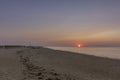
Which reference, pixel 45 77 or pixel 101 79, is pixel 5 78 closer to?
pixel 45 77

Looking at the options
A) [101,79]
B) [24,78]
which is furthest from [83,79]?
[24,78]

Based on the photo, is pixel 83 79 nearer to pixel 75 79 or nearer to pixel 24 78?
pixel 75 79

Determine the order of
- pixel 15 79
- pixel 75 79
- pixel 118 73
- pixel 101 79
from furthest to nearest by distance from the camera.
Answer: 1. pixel 118 73
2. pixel 101 79
3. pixel 75 79
4. pixel 15 79

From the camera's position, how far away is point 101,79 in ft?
46.7

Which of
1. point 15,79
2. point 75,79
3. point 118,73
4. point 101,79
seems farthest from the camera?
point 118,73

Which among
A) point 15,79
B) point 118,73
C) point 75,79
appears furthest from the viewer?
point 118,73

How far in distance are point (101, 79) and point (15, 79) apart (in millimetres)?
5372

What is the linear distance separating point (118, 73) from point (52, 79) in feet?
20.9

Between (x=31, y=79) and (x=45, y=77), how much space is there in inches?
40.0

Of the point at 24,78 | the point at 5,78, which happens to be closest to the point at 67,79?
the point at 24,78

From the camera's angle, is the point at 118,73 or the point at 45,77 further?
the point at 118,73

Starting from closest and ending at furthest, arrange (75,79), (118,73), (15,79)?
(15,79)
(75,79)
(118,73)

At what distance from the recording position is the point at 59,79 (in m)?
12.7

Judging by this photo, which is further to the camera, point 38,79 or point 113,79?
point 113,79
